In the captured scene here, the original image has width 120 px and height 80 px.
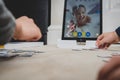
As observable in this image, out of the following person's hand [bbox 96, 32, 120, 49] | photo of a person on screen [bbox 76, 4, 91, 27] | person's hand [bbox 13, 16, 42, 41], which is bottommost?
person's hand [bbox 96, 32, 120, 49]

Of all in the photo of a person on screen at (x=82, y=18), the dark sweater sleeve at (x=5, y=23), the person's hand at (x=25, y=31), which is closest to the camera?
the dark sweater sleeve at (x=5, y=23)

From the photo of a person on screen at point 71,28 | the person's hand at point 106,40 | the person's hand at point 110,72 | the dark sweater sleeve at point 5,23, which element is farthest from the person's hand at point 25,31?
the photo of a person on screen at point 71,28

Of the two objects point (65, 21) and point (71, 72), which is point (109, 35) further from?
point (71, 72)

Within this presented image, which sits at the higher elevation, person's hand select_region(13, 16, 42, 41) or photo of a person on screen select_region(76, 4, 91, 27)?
photo of a person on screen select_region(76, 4, 91, 27)

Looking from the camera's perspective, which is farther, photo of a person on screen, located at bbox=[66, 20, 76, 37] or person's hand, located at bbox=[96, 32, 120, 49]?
photo of a person on screen, located at bbox=[66, 20, 76, 37]

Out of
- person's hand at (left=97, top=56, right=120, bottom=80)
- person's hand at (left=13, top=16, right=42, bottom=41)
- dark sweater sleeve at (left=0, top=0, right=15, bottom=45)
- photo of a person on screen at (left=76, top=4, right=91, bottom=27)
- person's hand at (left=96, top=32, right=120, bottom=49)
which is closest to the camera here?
person's hand at (left=97, top=56, right=120, bottom=80)

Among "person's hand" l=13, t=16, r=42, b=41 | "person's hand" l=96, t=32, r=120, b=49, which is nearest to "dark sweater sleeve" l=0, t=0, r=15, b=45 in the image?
"person's hand" l=13, t=16, r=42, b=41

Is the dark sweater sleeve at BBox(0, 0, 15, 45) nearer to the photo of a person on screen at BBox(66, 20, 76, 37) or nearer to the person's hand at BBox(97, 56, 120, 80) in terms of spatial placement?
the person's hand at BBox(97, 56, 120, 80)

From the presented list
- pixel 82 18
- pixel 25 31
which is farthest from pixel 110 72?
pixel 82 18

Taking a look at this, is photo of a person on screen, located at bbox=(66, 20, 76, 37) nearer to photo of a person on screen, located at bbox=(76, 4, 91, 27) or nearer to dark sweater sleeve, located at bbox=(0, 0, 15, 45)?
photo of a person on screen, located at bbox=(76, 4, 91, 27)

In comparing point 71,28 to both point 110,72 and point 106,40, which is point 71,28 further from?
point 110,72

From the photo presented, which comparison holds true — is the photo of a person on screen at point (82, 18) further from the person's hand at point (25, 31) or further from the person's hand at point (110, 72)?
the person's hand at point (110, 72)

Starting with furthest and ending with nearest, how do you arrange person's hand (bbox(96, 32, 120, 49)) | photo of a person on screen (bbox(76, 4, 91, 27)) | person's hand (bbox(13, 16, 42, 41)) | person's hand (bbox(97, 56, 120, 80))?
photo of a person on screen (bbox(76, 4, 91, 27))
person's hand (bbox(96, 32, 120, 49))
person's hand (bbox(13, 16, 42, 41))
person's hand (bbox(97, 56, 120, 80))

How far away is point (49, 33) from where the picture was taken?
7.36ft
